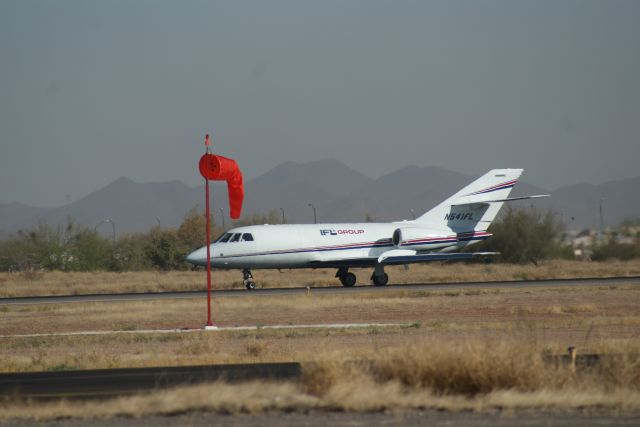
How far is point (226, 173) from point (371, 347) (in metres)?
10.1

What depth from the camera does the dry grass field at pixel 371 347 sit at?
490 inches

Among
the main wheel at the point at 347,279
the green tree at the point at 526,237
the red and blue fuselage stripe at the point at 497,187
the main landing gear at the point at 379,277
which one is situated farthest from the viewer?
the green tree at the point at 526,237

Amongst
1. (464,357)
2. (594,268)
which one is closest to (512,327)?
(464,357)

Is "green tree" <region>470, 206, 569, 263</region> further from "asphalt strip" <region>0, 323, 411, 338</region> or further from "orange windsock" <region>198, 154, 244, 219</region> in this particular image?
"asphalt strip" <region>0, 323, 411, 338</region>

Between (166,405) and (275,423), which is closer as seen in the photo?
(275,423)

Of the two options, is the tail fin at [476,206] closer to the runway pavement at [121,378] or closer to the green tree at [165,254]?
the green tree at [165,254]

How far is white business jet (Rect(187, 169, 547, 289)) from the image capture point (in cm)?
4094

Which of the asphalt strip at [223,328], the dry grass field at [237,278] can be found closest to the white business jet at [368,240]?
the dry grass field at [237,278]

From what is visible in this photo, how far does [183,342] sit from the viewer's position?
22.9 m

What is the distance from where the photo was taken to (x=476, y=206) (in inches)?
1799

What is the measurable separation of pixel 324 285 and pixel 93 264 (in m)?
31.6

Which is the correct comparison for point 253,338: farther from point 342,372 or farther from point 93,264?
point 93,264

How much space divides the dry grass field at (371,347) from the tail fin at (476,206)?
997cm

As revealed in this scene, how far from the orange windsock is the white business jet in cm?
973
